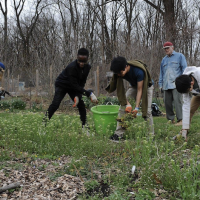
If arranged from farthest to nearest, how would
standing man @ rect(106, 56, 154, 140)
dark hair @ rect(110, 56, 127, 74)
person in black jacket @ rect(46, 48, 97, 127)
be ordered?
person in black jacket @ rect(46, 48, 97, 127) < standing man @ rect(106, 56, 154, 140) < dark hair @ rect(110, 56, 127, 74)

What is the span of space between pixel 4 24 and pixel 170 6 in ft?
60.0

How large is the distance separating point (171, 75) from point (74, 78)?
2527mm

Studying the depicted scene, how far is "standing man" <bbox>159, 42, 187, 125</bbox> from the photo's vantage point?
5.65 metres

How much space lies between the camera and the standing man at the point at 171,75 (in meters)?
5.65

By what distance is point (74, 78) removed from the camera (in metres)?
4.43

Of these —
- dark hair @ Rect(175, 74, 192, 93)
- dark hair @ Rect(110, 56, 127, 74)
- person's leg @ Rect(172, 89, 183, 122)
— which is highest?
dark hair @ Rect(110, 56, 127, 74)

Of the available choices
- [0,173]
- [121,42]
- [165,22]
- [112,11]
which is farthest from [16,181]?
[112,11]

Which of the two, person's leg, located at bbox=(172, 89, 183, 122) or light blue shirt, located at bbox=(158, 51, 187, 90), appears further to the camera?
light blue shirt, located at bbox=(158, 51, 187, 90)

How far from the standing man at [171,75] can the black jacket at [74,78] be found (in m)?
2.20

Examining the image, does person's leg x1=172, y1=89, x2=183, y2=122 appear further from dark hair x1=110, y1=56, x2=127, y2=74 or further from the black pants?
dark hair x1=110, y1=56, x2=127, y2=74

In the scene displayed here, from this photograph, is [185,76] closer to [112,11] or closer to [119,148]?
[119,148]

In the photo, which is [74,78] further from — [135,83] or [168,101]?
[168,101]

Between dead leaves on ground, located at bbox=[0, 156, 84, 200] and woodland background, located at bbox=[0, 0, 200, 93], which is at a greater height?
woodland background, located at bbox=[0, 0, 200, 93]

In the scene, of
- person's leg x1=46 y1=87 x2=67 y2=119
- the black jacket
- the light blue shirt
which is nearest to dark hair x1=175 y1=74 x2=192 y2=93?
the black jacket
